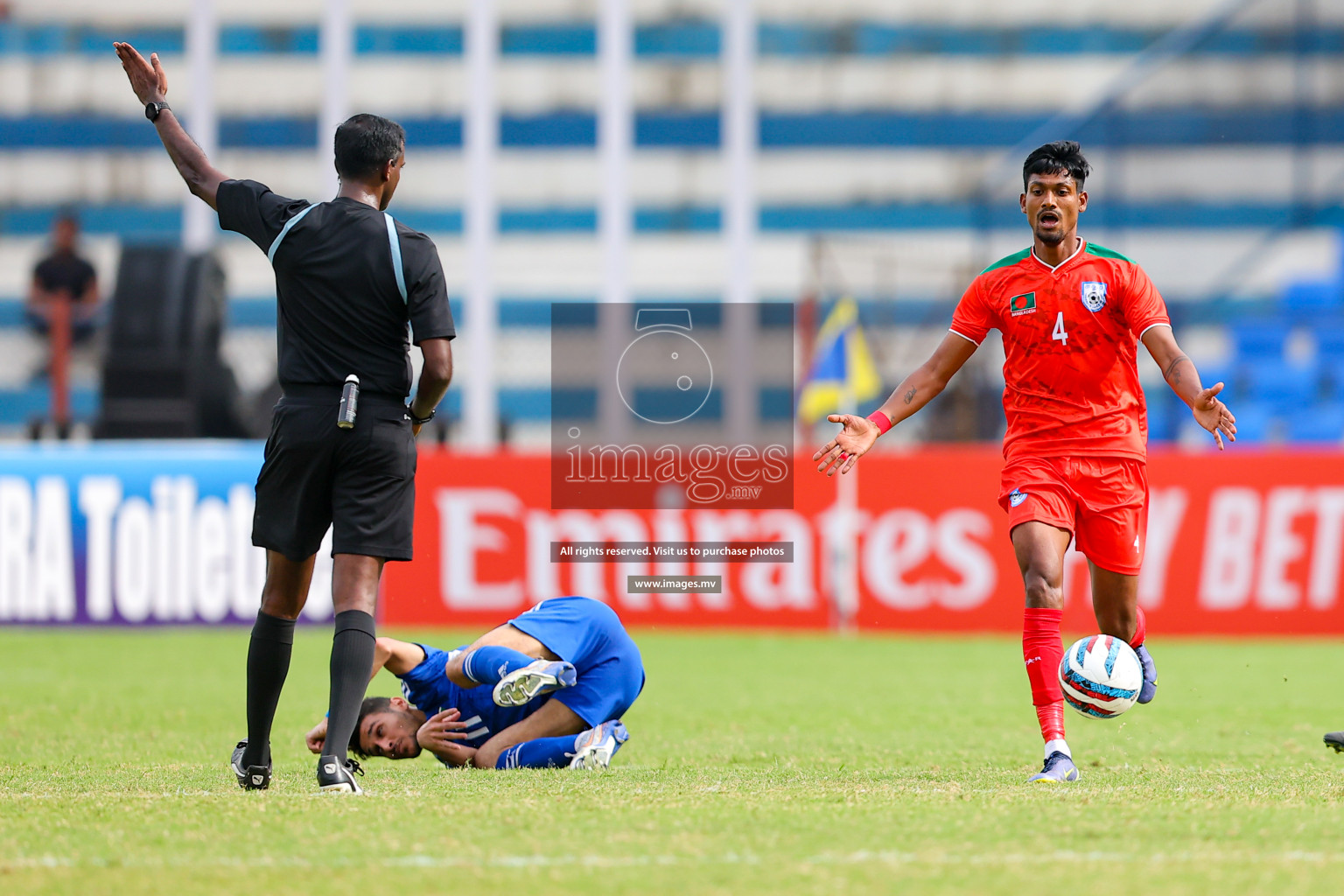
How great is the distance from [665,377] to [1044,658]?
12.1 metres

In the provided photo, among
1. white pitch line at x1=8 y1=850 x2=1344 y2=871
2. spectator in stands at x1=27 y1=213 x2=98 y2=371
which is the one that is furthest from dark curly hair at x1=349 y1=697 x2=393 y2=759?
spectator in stands at x1=27 y1=213 x2=98 y2=371

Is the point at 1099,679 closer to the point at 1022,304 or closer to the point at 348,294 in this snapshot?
the point at 1022,304

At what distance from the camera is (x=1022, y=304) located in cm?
630

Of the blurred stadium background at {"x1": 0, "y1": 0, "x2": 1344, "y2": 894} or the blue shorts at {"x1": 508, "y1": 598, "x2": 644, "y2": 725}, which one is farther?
the blue shorts at {"x1": 508, "y1": 598, "x2": 644, "y2": 725}

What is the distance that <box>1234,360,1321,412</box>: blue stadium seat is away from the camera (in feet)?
63.3

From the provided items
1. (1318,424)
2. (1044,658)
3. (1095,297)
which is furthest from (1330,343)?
(1044,658)

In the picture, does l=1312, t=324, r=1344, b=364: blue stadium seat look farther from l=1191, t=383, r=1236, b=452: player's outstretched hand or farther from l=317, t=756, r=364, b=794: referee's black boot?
l=317, t=756, r=364, b=794: referee's black boot

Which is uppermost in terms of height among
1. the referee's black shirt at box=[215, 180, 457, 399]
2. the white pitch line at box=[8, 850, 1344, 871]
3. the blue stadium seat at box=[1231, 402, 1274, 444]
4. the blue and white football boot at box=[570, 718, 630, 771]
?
the referee's black shirt at box=[215, 180, 457, 399]

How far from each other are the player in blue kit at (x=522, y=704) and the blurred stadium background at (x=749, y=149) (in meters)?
9.12

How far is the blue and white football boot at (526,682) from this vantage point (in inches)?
235

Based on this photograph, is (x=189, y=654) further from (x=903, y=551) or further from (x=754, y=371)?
(x=754, y=371)

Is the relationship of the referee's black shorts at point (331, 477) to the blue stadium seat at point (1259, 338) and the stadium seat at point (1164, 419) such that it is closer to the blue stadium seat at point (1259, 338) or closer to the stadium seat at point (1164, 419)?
the stadium seat at point (1164, 419)

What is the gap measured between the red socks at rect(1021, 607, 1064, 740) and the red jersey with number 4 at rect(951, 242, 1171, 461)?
662mm

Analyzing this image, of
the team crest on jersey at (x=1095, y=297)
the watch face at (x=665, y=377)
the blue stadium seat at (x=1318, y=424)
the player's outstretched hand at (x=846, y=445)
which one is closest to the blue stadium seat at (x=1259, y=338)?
the blue stadium seat at (x=1318, y=424)
